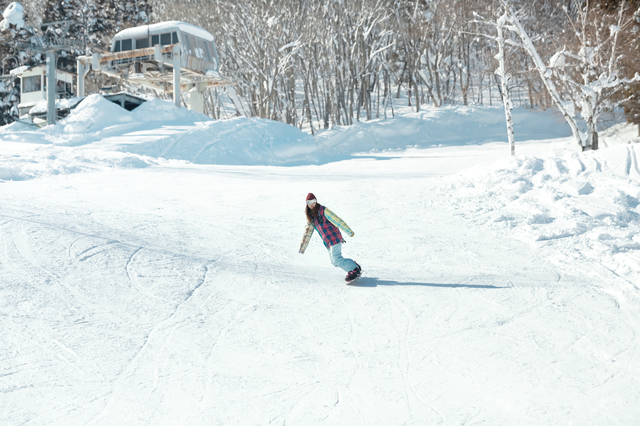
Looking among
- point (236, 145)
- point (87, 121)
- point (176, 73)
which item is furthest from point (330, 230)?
point (176, 73)

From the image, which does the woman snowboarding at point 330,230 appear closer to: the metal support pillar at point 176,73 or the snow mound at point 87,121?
the snow mound at point 87,121

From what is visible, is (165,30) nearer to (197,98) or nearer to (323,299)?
(197,98)

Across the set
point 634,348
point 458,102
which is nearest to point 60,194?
point 634,348

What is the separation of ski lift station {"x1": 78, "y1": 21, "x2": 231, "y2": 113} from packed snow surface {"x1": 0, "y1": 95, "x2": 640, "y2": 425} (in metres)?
12.8

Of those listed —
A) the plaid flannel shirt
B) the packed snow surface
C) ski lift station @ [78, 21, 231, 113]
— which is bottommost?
the packed snow surface

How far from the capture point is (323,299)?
6.64 meters

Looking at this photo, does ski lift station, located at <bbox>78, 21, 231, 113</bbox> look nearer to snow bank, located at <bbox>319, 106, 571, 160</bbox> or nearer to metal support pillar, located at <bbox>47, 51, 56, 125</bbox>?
metal support pillar, located at <bbox>47, 51, 56, 125</bbox>

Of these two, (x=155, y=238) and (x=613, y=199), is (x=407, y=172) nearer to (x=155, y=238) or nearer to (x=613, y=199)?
(x=613, y=199)

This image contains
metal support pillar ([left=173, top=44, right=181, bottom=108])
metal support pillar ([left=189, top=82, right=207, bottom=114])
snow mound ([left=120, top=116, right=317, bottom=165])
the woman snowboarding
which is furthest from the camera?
metal support pillar ([left=189, top=82, right=207, bottom=114])

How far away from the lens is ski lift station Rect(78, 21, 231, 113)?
85.6 feet

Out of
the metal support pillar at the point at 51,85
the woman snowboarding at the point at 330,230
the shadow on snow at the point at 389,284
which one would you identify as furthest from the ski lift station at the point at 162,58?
the shadow on snow at the point at 389,284

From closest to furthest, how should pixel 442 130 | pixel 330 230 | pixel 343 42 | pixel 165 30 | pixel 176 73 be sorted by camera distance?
pixel 330 230, pixel 176 73, pixel 165 30, pixel 442 130, pixel 343 42

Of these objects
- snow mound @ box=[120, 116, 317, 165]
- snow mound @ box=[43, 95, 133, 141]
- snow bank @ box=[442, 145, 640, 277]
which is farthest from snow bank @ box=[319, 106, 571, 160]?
snow bank @ box=[442, 145, 640, 277]

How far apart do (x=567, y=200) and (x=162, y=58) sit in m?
21.0
